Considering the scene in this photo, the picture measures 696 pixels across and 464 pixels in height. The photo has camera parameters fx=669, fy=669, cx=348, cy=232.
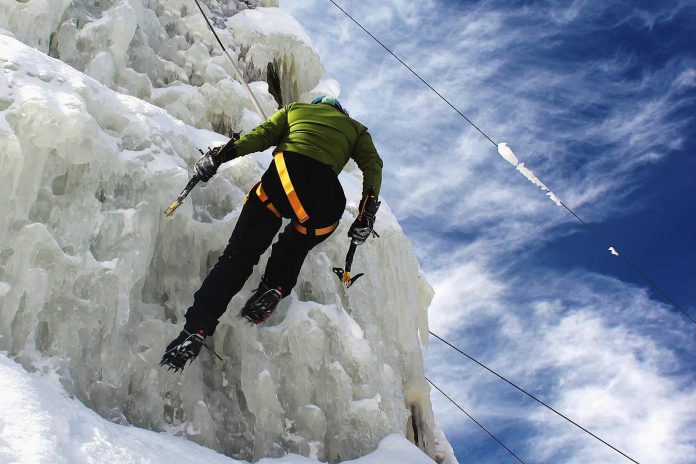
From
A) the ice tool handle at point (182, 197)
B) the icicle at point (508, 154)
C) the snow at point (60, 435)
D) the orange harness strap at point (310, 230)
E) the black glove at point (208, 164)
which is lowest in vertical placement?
the snow at point (60, 435)

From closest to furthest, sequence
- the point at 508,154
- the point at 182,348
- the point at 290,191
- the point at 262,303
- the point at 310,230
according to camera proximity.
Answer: the point at 182,348 < the point at 290,191 < the point at 310,230 < the point at 262,303 < the point at 508,154

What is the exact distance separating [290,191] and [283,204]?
15 cm

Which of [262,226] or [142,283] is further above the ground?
[262,226]

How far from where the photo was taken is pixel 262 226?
4770 millimetres

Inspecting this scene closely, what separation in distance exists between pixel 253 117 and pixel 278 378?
13.0 ft

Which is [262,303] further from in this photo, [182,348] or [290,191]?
[290,191]

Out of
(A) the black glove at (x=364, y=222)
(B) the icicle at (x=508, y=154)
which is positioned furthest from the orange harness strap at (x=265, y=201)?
(B) the icicle at (x=508, y=154)

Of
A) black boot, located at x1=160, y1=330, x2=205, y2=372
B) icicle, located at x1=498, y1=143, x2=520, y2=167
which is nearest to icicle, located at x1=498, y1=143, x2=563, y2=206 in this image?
icicle, located at x1=498, y1=143, x2=520, y2=167

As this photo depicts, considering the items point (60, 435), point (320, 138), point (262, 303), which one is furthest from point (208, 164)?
point (60, 435)

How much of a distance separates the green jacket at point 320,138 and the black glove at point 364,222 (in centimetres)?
13

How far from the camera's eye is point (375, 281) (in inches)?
277

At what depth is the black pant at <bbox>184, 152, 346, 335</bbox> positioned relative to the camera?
4.55m

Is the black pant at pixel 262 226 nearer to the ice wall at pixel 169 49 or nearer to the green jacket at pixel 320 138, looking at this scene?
the green jacket at pixel 320 138

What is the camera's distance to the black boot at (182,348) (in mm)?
4465
